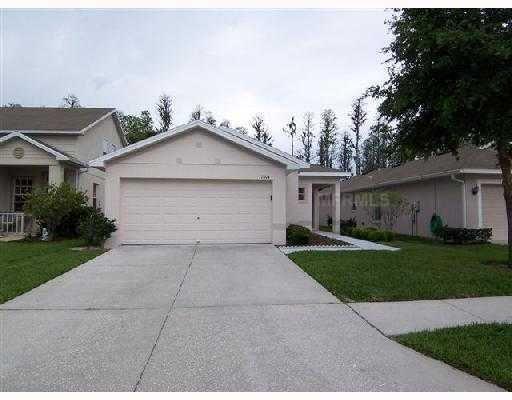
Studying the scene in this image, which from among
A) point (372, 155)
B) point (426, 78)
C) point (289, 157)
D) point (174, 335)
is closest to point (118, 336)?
point (174, 335)

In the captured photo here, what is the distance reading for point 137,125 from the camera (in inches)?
1768

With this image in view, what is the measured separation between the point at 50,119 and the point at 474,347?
21.5 metres

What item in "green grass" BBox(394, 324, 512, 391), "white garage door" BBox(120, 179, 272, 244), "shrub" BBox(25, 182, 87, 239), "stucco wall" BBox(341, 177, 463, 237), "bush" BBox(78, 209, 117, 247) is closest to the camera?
"green grass" BBox(394, 324, 512, 391)

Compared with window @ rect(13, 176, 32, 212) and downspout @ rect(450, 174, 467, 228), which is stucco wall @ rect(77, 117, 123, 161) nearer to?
window @ rect(13, 176, 32, 212)

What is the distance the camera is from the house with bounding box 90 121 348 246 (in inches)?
534

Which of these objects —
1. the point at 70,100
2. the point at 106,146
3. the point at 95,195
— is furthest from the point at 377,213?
the point at 70,100

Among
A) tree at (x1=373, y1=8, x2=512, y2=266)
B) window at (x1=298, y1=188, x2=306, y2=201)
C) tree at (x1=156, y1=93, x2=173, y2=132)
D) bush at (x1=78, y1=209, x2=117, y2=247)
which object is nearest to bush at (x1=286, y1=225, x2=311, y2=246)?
tree at (x1=373, y1=8, x2=512, y2=266)

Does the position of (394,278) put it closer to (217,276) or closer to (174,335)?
(217,276)

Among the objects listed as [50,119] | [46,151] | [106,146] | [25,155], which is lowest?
[25,155]

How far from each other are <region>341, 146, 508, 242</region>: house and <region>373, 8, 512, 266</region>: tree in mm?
4669

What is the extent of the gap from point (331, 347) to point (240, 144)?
999 centimetres

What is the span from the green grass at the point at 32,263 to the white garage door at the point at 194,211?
1.96 metres

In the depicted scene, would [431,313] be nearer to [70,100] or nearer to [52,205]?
[52,205]

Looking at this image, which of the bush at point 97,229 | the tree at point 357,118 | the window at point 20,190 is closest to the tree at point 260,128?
the tree at point 357,118
